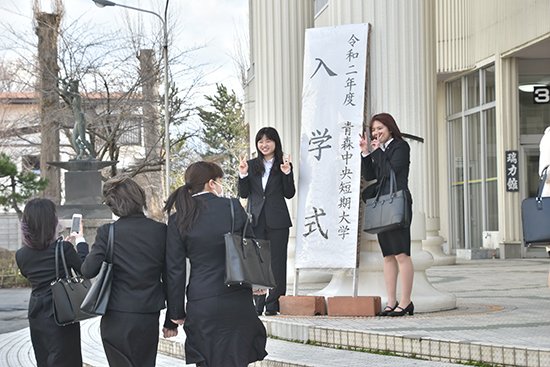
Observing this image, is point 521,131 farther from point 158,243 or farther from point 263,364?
point 158,243

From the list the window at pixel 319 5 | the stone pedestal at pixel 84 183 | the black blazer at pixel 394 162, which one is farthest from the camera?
the stone pedestal at pixel 84 183

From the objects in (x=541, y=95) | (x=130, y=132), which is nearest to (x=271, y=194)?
(x=541, y=95)

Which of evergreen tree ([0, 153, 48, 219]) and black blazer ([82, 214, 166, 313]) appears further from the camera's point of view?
evergreen tree ([0, 153, 48, 219])

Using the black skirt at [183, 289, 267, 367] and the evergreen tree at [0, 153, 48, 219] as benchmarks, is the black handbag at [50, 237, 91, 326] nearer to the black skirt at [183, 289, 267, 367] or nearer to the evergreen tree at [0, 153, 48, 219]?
the black skirt at [183, 289, 267, 367]

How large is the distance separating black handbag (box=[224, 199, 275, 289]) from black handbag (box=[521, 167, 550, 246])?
6.00ft

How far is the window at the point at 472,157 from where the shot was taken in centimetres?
2741

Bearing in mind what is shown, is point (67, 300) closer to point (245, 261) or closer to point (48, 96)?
point (245, 261)

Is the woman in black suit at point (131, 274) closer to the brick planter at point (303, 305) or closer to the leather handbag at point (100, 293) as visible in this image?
the leather handbag at point (100, 293)

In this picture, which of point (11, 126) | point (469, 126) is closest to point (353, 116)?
point (469, 126)

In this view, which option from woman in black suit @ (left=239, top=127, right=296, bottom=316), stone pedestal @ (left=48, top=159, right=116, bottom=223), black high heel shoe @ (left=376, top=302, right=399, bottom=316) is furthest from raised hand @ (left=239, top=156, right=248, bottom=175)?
stone pedestal @ (left=48, top=159, right=116, bottom=223)

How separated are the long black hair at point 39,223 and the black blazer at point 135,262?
924 millimetres

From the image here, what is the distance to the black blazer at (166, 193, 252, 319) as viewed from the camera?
5.98 meters

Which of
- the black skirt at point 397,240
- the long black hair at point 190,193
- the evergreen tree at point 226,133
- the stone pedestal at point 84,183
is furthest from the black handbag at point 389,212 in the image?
the evergreen tree at point 226,133

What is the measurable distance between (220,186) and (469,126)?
23388 millimetres
